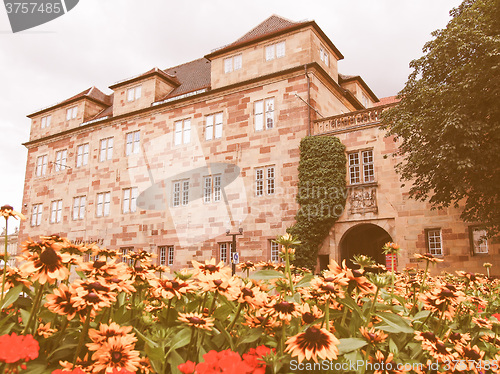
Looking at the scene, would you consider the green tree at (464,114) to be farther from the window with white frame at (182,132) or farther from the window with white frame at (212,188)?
the window with white frame at (182,132)

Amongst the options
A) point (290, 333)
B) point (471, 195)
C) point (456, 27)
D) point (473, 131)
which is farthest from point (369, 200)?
point (290, 333)

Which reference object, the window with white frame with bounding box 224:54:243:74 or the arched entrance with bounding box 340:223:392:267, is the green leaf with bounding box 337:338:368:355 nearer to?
the arched entrance with bounding box 340:223:392:267

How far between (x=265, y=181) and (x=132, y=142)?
11.2 metres

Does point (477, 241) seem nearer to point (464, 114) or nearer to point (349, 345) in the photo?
point (464, 114)

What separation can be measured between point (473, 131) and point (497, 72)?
6.73 ft

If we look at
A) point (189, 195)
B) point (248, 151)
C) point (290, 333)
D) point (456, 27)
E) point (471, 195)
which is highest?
point (456, 27)

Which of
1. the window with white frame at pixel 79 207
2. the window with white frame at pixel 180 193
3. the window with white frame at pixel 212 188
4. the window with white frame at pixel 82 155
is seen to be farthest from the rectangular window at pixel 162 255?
the window with white frame at pixel 82 155

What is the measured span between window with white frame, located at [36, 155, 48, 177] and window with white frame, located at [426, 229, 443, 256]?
93.2 feet

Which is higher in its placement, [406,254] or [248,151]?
[248,151]

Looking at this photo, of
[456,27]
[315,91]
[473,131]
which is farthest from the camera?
[315,91]

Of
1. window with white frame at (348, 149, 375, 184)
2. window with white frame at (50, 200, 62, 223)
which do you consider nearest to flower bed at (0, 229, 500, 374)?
window with white frame at (348, 149, 375, 184)

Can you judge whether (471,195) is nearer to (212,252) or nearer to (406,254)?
(406,254)

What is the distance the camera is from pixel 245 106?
23500 millimetres

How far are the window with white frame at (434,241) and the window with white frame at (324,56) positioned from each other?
1146cm
